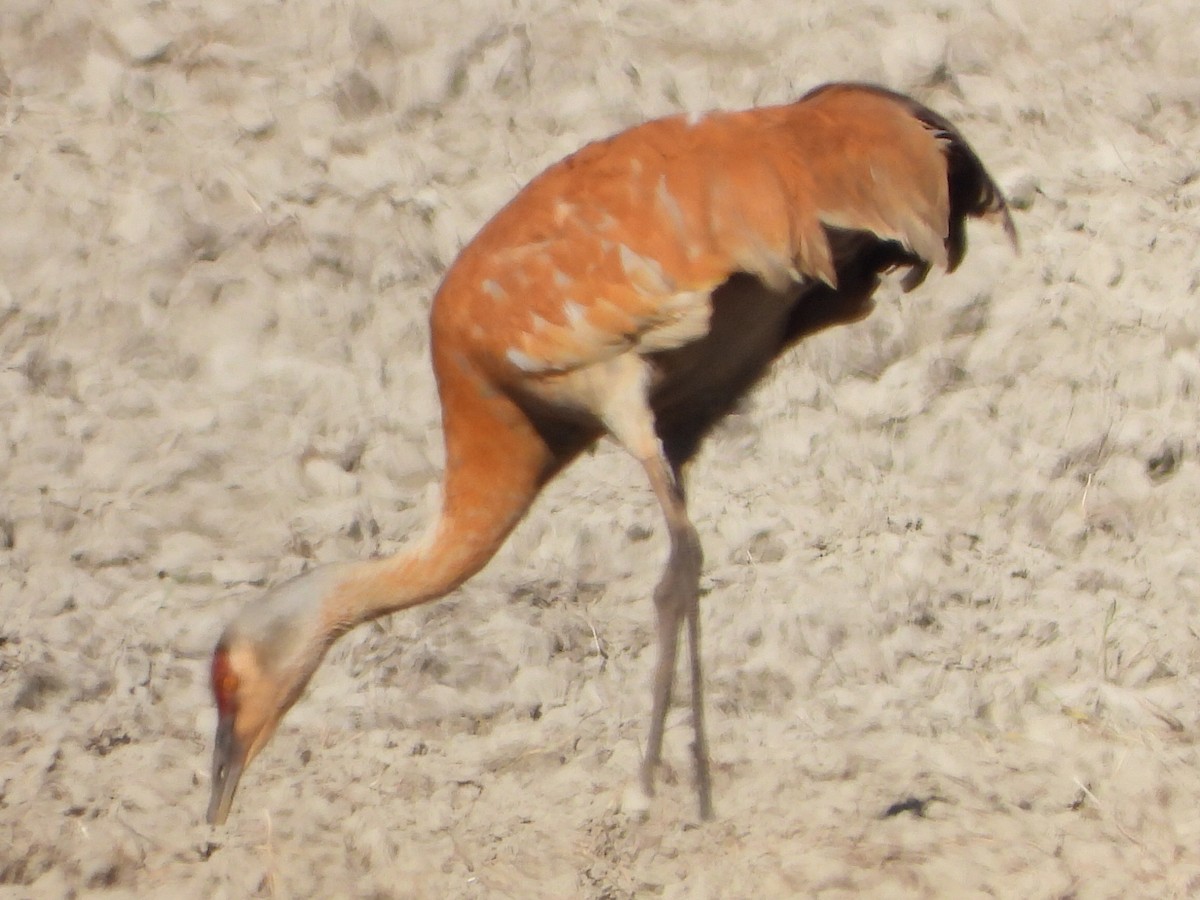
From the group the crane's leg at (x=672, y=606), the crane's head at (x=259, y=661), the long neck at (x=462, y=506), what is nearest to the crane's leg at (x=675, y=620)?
the crane's leg at (x=672, y=606)

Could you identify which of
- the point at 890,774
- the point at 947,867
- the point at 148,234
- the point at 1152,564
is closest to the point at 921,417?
the point at 1152,564

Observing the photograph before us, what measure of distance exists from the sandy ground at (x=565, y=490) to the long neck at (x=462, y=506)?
0.50 meters

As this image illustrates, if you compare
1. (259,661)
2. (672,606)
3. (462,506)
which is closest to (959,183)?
(672,606)

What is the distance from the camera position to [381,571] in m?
3.97

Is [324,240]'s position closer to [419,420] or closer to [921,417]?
[419,420]

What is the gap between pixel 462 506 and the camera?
13.2ft

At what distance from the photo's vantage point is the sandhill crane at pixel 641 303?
3645mm

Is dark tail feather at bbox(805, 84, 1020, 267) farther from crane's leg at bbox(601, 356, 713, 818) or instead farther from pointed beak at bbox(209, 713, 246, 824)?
pointed beak at bbox(209, 713, 246, 824)

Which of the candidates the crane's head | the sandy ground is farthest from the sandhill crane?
the sandy ground

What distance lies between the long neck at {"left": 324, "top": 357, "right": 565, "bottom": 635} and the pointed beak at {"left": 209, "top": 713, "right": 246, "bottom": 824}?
0.33 m

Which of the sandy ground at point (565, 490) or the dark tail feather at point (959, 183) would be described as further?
the sandy ground at point (565, 490)

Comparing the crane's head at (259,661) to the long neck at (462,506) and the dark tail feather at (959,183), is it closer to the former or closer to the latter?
the long neck at (462,506)

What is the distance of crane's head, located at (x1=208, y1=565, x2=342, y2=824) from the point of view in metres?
3.88

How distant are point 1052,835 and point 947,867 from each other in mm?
322
